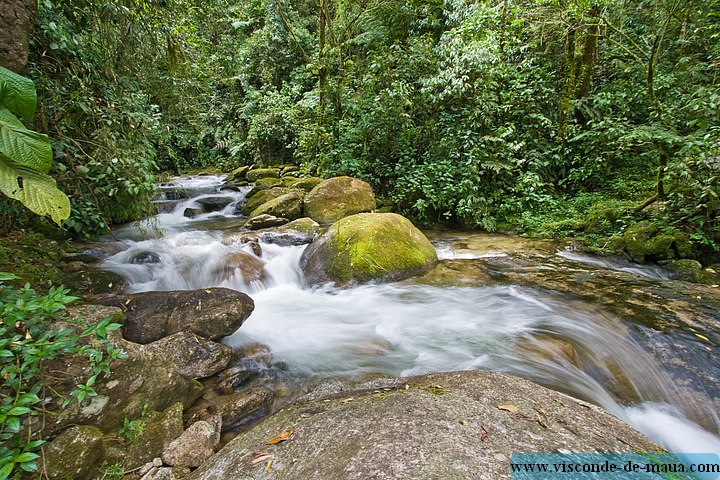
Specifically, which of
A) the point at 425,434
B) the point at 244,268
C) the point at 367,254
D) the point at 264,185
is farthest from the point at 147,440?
the point at 264,185

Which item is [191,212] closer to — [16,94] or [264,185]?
[264,185]

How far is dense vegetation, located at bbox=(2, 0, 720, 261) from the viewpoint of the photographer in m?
3.71

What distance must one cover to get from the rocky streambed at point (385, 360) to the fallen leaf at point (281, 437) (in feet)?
0.04

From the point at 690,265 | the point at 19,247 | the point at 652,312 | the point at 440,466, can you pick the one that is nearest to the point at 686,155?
the point at 690,265

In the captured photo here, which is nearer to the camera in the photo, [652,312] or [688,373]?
[688,373]

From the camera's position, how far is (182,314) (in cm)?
311

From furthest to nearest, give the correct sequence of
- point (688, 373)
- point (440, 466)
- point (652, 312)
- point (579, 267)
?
point (579, 267) < point (652, 312) < point (688, 373) < point (440, 466)

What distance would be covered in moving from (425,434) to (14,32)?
336 cm

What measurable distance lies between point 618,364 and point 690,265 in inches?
120

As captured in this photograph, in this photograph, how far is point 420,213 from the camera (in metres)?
7.61

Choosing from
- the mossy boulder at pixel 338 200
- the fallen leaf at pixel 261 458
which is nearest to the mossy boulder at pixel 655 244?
the mossy boulder at pixel 338 200

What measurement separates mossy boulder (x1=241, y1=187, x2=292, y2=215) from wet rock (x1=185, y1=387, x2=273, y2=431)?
6171 mm

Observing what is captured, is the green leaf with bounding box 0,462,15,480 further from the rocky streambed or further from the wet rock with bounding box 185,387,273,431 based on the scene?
the wet rock with bounding box 185,387,273,431

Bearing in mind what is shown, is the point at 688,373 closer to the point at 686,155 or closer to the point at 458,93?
the point at 686,155
